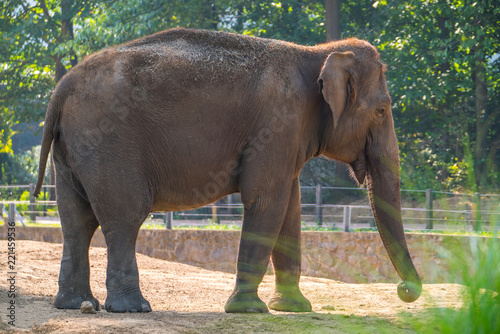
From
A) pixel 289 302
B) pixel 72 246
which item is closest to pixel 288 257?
pixel 289 302

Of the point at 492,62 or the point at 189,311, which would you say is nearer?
the point at 189,311

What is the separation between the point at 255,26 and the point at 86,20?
216 inches

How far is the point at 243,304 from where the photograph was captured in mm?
6004

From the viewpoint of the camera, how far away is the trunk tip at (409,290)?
596 centimetres

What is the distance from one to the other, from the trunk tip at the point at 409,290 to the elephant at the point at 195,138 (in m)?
0.01

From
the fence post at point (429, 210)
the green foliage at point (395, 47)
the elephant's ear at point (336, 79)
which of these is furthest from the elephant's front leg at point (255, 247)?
the green foliage at point (395, 47)

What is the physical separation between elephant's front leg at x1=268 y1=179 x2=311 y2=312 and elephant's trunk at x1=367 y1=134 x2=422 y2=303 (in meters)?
0.75

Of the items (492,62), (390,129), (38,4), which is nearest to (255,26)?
(492,62)

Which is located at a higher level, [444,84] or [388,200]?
[444,84]

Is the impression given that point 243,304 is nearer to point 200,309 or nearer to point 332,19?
point 200,309

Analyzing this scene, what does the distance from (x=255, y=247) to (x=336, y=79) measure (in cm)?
164

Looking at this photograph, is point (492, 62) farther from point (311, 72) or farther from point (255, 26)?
point (311, 72)

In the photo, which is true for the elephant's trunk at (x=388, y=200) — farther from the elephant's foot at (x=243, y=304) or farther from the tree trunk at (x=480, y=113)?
the tree trunk at (x=480, y=113)

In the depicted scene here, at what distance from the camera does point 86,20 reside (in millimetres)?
22828
